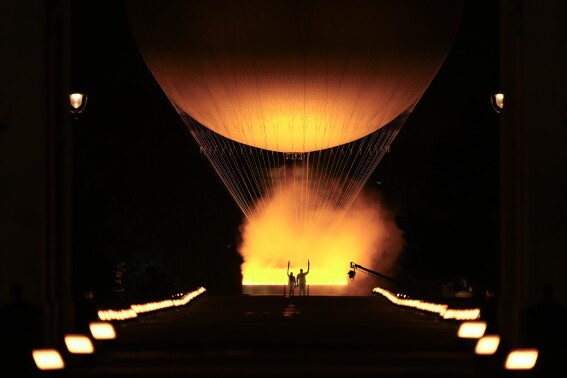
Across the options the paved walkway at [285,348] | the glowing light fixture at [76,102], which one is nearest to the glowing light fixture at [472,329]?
the paved walkway at [285,348]

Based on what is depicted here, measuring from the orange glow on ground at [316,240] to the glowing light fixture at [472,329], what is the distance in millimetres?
44111

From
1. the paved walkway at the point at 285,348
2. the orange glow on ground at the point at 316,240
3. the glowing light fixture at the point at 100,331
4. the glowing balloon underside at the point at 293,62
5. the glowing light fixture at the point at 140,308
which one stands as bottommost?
the paved walkway at the point at 285,348

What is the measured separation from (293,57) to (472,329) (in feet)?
63.2

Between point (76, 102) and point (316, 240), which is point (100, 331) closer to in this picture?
point (76, 102)

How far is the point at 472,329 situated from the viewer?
22.0 metres

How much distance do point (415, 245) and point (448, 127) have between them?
7314 millimetres

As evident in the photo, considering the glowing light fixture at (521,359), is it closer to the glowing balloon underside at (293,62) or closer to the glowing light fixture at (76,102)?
the glowing light fixture at (76,102)

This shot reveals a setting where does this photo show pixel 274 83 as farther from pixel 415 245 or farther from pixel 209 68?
pixel 415 245

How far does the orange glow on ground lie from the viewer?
69.7m

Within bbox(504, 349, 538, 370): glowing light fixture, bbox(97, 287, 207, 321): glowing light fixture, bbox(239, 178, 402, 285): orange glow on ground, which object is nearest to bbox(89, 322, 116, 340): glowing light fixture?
bbox(97, 287, 207, 321): glowing light fixture

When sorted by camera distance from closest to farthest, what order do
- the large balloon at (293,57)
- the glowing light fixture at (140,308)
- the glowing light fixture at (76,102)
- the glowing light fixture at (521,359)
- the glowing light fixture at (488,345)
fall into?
the glowing light fixture at (521,359) < the glowing light fixture at (488,345) < the glowing light fixture at (140,308) < the glowing light fixture at (76,102) < the large balloon at (293,57)

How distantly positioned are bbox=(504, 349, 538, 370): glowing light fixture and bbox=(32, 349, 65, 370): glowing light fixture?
5.09 meters

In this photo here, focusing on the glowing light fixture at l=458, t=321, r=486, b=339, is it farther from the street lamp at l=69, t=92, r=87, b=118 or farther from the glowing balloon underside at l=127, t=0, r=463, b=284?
the glowing balloon underside at l=127, t=0, r=463, b=284

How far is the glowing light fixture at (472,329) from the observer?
856 inches
